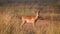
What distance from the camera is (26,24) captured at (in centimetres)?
281

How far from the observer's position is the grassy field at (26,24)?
2.69m

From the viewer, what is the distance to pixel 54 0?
9.53ft

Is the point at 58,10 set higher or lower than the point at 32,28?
higher

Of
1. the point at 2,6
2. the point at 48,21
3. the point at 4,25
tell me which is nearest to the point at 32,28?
the point at 48,21

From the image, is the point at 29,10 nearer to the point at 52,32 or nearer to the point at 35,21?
the point at 35,21

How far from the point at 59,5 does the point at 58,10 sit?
0.32ft

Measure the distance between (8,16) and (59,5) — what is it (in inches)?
35.3

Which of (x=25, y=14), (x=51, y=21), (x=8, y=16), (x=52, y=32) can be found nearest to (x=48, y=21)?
(x=51, y=21)

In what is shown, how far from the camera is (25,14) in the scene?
290 centimetres

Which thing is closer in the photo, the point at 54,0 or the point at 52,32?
the point at 52,32

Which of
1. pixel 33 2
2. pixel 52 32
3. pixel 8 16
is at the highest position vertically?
pixel 33 2

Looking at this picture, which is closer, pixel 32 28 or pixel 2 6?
pixel 32 28

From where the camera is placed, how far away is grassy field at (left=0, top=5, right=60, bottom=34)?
269cm

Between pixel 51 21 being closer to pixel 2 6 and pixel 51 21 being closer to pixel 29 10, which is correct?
pixel 29 10
